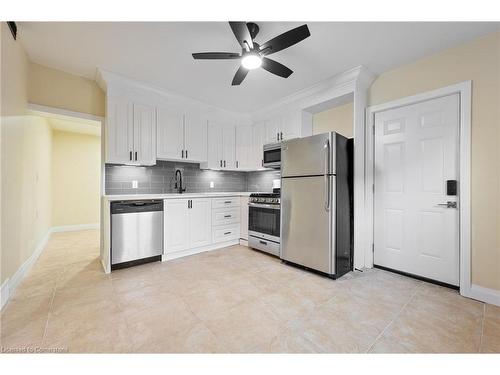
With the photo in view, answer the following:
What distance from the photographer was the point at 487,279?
207 centimetres

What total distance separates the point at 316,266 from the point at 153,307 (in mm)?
1799

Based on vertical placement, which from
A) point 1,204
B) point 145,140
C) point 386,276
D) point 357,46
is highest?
point 357,46

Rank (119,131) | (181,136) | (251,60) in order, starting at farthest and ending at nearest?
(181,136)
(119,131)
(251,60)

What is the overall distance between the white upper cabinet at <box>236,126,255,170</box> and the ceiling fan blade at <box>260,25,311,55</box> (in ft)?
8.11

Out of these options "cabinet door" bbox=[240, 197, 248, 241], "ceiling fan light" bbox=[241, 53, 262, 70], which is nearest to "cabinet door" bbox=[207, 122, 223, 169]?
"cabinet door" bbox=[240, 197, 248, 241]

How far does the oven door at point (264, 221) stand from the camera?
3.30 m

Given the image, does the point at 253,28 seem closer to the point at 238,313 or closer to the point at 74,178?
the point at 238,313

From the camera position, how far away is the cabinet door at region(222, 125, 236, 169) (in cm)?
428

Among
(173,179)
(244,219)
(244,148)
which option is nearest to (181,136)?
(173,179)

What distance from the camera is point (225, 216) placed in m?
3.82

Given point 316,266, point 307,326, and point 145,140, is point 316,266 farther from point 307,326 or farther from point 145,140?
point 145,140

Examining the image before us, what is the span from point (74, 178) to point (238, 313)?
5.74 metres

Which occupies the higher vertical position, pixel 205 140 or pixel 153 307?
pixel 205 140

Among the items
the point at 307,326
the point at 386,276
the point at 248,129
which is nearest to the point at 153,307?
the point at 307,326
